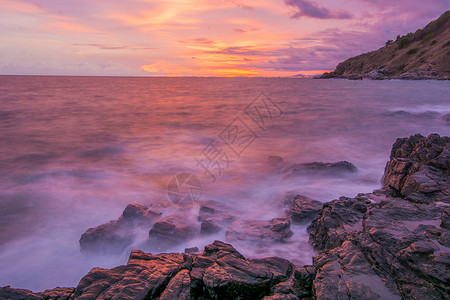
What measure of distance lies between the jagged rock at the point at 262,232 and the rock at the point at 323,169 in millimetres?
3818

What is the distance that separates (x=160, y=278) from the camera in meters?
3.49

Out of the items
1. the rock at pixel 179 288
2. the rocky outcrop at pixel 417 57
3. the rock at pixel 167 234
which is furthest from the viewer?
the rocky outcrop at pixel 417 57

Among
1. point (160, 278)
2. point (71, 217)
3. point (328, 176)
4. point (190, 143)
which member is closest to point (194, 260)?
point (160, 278)

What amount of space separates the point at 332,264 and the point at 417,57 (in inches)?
3608

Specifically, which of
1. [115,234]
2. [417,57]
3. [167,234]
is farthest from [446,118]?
[417,57]

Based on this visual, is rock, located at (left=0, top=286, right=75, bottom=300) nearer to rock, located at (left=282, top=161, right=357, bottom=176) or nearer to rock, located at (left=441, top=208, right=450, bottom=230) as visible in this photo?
rock, located at (left=441, top=208, right=450, bottom=230)

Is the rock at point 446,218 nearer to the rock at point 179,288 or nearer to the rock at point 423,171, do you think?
the rock at point 423,171

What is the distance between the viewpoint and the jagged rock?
5.62m

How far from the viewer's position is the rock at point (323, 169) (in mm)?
9252

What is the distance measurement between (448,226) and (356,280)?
6.46 ft

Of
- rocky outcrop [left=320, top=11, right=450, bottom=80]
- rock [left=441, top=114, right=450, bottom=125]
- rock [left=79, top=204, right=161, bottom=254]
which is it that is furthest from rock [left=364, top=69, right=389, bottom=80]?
rock [left=79, top=204, right=161, bottom=254]

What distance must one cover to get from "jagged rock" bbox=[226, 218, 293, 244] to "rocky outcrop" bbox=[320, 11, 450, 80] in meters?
69.2

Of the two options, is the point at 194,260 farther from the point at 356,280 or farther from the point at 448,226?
the point at 448,226

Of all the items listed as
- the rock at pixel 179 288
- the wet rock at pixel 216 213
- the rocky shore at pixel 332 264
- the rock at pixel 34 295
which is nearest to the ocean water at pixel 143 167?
the wet rock at pixel 216 213
